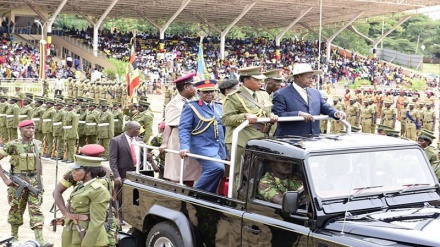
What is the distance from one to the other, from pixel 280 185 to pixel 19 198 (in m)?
4.14

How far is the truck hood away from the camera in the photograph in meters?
4.96

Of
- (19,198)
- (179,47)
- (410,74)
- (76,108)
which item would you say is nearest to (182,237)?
(19,198)

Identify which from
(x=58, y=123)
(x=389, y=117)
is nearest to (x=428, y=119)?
(x=389, y=117)

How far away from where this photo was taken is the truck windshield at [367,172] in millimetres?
5672

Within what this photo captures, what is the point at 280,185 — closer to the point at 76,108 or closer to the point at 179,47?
the point at 76,108

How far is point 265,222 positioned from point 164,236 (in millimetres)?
1514

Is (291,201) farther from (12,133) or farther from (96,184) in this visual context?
(12,133)

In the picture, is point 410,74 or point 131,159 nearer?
point 131,159

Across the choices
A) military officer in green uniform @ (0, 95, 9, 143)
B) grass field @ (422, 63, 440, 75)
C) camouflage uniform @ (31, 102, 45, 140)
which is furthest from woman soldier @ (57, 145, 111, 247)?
grass field @ (422, 63, 440, 75)

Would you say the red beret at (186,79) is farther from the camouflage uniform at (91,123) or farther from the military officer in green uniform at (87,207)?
the camouflage uniform at (91,123)

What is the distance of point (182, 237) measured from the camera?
22.3ft

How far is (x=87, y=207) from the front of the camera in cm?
661

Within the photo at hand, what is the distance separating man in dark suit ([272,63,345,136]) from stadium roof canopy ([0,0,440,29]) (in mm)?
39494

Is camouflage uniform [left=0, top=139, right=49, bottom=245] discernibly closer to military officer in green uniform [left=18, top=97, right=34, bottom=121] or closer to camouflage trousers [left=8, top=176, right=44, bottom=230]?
camouflage trousers [left=8, top=176, right=44, bottom=230]
